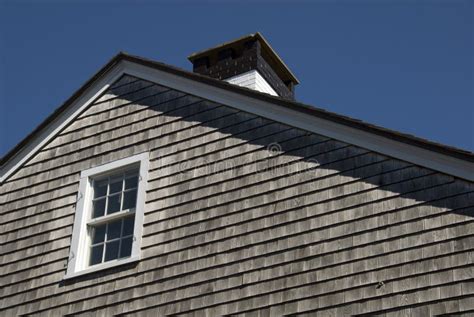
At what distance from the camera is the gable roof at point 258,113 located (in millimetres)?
9570

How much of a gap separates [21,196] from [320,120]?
4774 millimetres

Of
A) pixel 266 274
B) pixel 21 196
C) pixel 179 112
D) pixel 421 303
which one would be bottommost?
pixel 421 303

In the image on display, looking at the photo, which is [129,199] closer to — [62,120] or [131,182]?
[131,182]

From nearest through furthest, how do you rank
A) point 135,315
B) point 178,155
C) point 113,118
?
point 135,315 → point 178,155 → point 113,118

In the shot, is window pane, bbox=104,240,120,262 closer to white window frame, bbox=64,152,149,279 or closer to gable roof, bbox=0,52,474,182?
white window frame, bbox=64,152,149,279

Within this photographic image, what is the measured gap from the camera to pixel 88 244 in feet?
38.3

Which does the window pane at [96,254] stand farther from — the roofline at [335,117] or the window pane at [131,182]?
the roofline at [335,117]

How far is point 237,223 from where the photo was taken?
10492 mm

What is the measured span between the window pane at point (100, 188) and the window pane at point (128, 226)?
66 centimetres

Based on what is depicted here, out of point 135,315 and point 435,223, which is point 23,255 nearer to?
point 135,315

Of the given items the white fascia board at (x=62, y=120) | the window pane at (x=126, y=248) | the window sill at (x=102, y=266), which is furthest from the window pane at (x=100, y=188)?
the white fascia board at (x=62, y=120)

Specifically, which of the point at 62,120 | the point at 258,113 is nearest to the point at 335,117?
the point at 258,113

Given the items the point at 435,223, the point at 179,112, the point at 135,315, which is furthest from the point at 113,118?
the point at 435,223

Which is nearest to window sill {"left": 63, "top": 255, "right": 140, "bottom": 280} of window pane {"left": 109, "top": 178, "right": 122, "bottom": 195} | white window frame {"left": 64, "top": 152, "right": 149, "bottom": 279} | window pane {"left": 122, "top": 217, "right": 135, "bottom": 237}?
white window frame {"left": 64, "top": 152, "right": 149, "bottom": 279}
